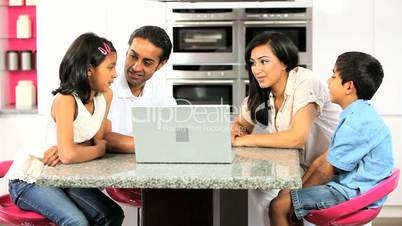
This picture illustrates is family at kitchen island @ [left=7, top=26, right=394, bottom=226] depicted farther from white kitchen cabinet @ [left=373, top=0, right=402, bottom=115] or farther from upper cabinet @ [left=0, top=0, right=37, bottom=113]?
upper cabinet @ [left=0, top=0, right=37, bottom=113]

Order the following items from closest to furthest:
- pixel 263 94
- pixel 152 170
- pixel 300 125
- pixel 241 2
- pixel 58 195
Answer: pixel 152 170 < pixel 58 195 < pixel 300 125 < pixel 263 94 < pixel 241 2

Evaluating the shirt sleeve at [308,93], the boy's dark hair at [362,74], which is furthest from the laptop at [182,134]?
the boy's dark hair at [362,74]

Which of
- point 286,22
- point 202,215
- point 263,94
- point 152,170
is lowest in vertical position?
point 202,215

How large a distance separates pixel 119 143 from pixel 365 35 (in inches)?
105

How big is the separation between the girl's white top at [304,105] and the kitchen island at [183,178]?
0.73 ft

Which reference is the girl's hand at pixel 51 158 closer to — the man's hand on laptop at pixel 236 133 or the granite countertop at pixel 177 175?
the granite countertop at pixel 177 175

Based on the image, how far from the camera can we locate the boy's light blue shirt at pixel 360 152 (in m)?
2.46

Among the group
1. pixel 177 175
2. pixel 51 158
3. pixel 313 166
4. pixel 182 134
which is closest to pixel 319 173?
pixel 313 166

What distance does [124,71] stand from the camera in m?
3.03

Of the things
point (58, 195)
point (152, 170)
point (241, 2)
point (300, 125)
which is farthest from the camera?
point (241, 2)

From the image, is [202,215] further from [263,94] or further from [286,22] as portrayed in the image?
[286,22]

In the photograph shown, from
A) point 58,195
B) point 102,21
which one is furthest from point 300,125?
point 102,21

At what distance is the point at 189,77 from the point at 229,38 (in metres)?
0.39

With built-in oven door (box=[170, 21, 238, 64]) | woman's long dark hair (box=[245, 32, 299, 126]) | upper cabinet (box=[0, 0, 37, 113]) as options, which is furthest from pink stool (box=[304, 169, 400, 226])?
upper cabinet (box=[0, 0, 37, 113])
